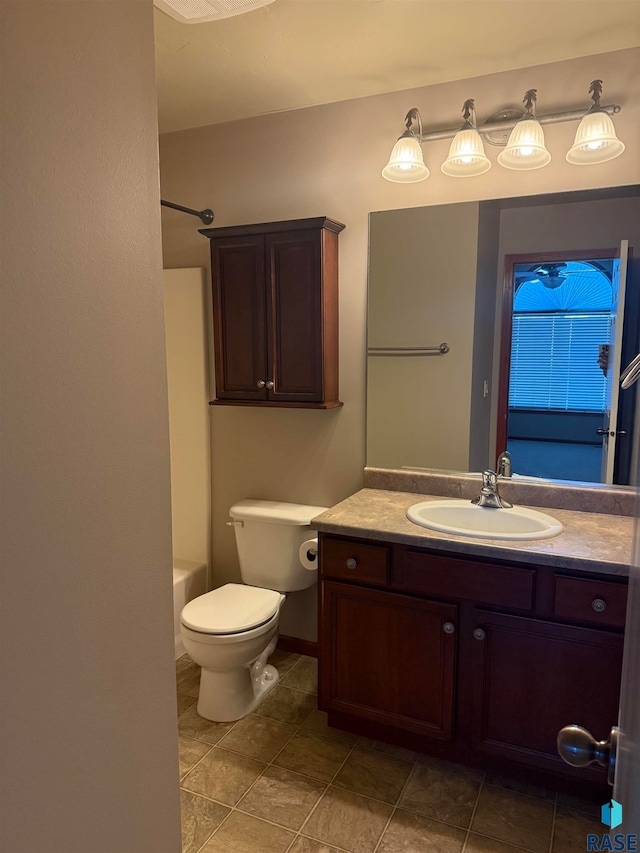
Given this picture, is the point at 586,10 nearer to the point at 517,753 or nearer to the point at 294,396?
the point at 294,396

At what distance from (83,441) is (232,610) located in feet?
5.74

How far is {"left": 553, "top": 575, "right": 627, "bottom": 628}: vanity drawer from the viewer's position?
1.70 m

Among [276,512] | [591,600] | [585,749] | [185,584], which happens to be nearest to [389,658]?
[591,600]

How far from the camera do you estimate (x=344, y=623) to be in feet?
6.97

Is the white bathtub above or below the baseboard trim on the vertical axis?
above

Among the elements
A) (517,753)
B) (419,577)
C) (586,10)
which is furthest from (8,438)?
(586,10)

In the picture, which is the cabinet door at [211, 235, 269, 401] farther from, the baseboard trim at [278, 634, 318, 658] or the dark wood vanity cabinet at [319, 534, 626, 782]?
the baseboard trim at [278, 634, 318, 658]

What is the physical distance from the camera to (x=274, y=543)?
2.62 m

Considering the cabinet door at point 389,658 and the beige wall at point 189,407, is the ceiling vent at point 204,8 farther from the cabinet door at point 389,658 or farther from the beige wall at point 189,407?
the cabinet door at point 389,658

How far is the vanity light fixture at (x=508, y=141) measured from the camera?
1.97 m

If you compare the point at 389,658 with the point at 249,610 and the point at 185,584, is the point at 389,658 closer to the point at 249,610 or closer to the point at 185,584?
the point at 249,610

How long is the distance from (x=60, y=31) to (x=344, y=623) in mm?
1909

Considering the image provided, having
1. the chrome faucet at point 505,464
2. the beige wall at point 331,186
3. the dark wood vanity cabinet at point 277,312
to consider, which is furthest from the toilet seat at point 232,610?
the chrome faucet at point 505,464

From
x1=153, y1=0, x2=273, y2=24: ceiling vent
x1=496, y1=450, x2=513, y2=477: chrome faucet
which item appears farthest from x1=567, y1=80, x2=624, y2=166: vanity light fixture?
x1=153, y1=0, x2=273, y2=24: ceiling vent
